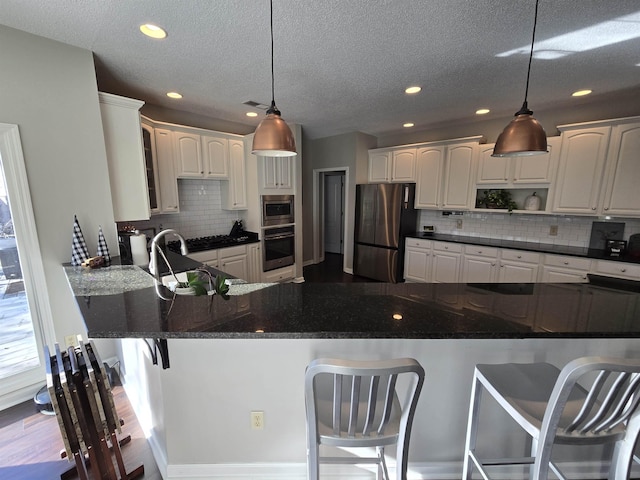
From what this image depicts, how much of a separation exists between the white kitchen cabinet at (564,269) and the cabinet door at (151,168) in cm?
466

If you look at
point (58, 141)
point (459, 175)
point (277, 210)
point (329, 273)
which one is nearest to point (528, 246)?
point (459, 175)

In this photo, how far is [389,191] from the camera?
4.64m

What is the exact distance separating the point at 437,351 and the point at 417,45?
208cm

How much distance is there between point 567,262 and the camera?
3293mm

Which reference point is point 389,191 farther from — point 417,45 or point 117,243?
point 117,243

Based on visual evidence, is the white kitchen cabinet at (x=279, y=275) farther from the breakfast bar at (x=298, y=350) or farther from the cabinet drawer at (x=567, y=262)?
the cabinet drawer at (x=567, y=262)

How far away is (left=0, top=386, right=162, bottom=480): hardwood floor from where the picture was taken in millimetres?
1571

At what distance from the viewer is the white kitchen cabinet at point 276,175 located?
411 cm

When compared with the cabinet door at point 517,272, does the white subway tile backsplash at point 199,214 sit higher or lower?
higher

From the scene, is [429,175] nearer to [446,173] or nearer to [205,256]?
[446,173]

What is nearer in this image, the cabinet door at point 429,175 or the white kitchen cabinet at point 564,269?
the white kitchen cabinet at point 564,269

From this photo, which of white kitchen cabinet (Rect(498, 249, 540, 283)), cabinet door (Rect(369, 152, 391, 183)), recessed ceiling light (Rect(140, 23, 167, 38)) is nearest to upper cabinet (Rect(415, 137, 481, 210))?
cabinet door (Rect(369, 152, 391, 183))

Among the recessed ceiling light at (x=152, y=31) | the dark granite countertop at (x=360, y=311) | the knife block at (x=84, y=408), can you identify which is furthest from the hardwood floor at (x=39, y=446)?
the recessed ceiling light at (x=152, y=31)

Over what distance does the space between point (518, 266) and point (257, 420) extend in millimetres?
3673
